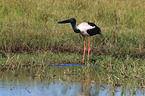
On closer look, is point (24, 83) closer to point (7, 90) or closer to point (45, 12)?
point (7, 90)

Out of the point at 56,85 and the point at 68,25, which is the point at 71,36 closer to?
the point at 68,25

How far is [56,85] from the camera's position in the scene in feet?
18.2

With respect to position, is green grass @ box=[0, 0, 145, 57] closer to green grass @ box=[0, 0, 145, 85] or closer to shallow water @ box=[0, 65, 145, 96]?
green grass @ box=[0, 0, 145, 85]

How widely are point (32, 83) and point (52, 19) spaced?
20.9 feet

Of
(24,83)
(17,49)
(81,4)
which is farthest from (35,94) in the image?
(81,4)

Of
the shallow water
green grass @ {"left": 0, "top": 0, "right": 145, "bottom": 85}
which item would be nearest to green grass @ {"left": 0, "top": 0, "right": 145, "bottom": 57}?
green grass @ {"left": 0, "top": 0, "right": 145, "bottom": 85}

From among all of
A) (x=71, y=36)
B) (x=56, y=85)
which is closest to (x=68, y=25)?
(x=71, y=36)

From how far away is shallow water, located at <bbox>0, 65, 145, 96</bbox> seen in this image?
499 cm

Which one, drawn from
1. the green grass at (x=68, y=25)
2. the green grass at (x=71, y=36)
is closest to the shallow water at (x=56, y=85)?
the green grass at (x=71, y=36)

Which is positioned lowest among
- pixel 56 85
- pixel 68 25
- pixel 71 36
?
pixel 56 85

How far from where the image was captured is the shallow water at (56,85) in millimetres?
4988

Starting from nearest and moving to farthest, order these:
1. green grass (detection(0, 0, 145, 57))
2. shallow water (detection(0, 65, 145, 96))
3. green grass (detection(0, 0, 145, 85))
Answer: shallow water (detection(0, 65, 145, 96)) < green grass (detection(0, 0, 145, 85)) < green grass (detection(0, 0, 145, 57))

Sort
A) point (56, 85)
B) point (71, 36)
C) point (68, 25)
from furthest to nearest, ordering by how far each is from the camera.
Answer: point (68, 25)
point (71, 36)
point (56, 85)

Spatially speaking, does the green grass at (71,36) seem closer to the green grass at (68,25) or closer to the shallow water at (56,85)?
the green grass at (68,25)
